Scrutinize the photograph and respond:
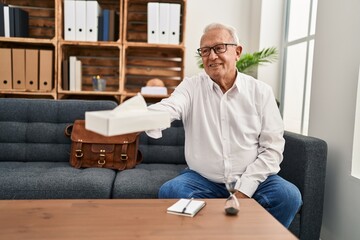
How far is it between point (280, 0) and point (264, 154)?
195 centimetres

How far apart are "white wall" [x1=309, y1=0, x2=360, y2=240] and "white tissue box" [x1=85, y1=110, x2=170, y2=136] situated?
121 centimetres

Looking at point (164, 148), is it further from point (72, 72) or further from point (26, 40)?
point (26, 40)

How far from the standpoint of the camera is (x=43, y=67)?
9.18ft

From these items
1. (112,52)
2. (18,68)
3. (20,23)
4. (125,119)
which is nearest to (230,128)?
(125,119)

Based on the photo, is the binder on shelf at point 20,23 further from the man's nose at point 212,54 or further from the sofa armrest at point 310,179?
the sofa armrest at point 310,179

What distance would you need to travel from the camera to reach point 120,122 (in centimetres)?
80

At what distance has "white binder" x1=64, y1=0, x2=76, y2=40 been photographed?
9.01 feet

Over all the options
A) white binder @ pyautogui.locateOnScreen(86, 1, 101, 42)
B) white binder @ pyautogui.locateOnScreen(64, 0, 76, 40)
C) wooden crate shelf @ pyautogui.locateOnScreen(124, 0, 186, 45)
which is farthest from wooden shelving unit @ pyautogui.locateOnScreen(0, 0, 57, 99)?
wooden crate shelf @ pyautogui.locateOnScreen(124, 0, 186, 45)

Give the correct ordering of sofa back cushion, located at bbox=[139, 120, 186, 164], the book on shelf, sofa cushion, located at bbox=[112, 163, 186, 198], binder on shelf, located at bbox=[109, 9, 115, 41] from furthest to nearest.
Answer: binder on shelf, located at bbox=[109, 9, 115, 41]
sofa back cushion, located at bbox=[139, 120, 186, 164]
sofa cushion, located at bbox=[112, 163, 186, 198]
the book on shelf

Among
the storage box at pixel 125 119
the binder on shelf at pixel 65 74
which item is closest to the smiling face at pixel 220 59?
the storage box at pixel 125 119

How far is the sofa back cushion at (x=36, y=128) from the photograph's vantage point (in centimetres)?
218

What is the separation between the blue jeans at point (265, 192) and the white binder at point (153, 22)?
5.23ft

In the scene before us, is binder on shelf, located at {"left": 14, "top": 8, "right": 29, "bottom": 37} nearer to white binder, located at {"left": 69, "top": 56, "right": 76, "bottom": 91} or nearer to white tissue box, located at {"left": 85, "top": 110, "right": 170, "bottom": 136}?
white binder, located at {"left": 69, "top": 56, "right": 76, "bottom": 91}

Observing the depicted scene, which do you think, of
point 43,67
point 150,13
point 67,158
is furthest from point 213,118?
point 43,67
